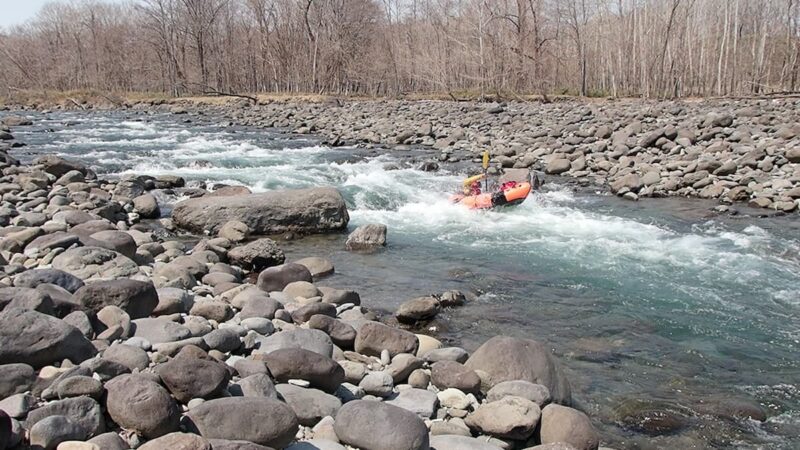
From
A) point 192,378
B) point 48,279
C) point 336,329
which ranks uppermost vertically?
point 48,279

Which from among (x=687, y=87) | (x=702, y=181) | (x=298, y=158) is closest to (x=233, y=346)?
(x=702, y=181)

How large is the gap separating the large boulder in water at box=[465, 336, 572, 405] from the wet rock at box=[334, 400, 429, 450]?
1269mm

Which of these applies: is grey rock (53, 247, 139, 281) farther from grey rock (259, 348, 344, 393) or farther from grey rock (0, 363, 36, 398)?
grey rock (259, 348, 344, 393)

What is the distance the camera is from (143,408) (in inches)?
123

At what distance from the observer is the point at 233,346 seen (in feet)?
15.1

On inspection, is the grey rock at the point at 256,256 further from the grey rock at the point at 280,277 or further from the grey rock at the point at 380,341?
the grey rock at the point at 380,341

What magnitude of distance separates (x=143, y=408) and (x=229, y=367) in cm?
92

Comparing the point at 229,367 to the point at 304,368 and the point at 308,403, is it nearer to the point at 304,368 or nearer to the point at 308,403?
the point at 304,368

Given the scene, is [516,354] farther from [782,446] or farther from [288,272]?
[288,272]

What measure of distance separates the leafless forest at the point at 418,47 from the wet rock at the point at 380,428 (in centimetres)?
3132

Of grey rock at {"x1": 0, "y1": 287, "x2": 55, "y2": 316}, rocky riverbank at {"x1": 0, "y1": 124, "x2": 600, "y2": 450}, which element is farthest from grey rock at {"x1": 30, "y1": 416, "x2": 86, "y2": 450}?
grey rock at {"x1": 0, "y1": 287, "x2": 55, "y2": 316}

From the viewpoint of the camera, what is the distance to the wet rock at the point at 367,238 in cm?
946

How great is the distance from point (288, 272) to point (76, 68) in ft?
229

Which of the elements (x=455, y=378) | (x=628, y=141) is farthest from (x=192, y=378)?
(x=628, y=141)
